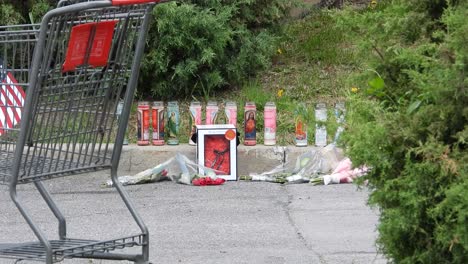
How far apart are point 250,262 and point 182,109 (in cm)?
457

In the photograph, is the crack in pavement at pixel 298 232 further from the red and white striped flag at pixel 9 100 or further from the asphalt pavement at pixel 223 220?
the red and white striped flag at pixel 9 100

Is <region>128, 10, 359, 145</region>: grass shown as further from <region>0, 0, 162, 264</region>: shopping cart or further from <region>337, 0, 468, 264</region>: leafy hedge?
<region>337, 0, 468, 264</region>: leafy hedge

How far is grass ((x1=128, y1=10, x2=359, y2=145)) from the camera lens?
32.6 ft

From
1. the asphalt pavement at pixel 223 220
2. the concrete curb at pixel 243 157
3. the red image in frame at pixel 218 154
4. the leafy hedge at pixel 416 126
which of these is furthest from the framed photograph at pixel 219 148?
the leafy hedge at pixel 416 126

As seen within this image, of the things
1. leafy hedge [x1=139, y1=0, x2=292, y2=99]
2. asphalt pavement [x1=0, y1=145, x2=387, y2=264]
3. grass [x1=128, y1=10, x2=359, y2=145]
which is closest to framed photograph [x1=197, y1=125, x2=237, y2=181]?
asphalt pavement [x1=0, y1=145, x2=387, y2=264]

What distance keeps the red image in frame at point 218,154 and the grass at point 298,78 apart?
72 cm

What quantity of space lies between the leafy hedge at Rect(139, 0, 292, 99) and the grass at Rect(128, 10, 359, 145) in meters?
0.23

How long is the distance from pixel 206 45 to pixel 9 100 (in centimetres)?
556

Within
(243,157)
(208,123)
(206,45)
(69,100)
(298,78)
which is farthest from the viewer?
(298,78)

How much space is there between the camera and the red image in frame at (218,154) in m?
8.83

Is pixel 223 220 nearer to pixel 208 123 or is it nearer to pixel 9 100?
pixel 208 123

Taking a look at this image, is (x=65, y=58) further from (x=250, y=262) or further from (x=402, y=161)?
(x=250, y=262)

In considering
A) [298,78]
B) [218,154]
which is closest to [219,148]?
[218,154]

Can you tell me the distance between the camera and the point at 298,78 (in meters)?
11.0
